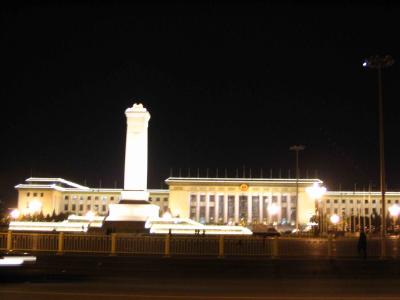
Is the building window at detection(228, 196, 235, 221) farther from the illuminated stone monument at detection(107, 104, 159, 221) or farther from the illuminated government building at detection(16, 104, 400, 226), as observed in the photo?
the illuminated stone monument at detection(107, 104, 159, 221)

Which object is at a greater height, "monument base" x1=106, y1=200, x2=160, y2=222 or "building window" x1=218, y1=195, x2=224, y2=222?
"building window" x1=218, y1=195, x2=224, y2=222

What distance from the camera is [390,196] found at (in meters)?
130

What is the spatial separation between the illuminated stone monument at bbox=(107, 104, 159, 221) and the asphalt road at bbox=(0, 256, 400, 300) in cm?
2646

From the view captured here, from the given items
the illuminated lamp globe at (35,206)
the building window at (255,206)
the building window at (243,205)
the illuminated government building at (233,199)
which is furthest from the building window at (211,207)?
the illuminated lamp globe at (35,206)

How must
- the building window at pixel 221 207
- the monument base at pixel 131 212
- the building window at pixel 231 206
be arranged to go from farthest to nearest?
the building window at pixel 221 207
the building window at pixel 231 206
the monument base at pixel 131 212

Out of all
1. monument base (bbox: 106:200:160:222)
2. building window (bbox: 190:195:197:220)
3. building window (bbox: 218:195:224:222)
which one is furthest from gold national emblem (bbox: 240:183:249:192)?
monument base (bbox: 106:200:160:222)

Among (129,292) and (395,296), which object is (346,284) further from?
(129,292)

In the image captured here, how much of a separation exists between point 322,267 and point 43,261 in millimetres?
12396

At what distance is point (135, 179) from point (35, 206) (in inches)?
2943

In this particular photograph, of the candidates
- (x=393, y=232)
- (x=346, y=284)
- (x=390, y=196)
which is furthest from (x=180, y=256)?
(x=390, y=196)

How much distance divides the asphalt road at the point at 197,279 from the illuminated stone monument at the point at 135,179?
86.8ft

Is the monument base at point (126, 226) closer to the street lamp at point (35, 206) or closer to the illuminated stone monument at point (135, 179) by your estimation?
the illuminated stone monument at point (135, 179)

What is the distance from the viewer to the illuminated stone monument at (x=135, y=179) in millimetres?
52500

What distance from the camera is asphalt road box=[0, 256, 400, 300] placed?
1669 centimetres
